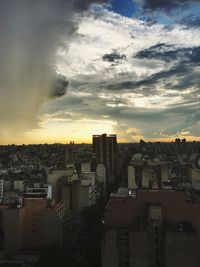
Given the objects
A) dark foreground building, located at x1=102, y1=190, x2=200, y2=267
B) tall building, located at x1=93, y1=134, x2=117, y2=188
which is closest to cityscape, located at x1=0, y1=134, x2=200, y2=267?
dark foreground building, located at x1=102, y1=190, x2=200, y2=267

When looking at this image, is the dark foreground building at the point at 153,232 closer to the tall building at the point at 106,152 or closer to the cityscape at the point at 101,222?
the cityscape at the point at 101,222

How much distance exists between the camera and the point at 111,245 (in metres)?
17.7

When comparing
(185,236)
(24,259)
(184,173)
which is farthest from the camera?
(184,173)

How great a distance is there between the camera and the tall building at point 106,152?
69438 mm

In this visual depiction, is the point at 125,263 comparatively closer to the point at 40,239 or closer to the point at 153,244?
the point at 153,244

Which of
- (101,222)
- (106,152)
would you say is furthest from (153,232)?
(106,152)

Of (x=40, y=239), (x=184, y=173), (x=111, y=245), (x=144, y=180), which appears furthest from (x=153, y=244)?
(x=184, y=173)

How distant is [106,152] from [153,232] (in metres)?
53.4

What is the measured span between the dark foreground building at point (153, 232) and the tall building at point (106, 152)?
49.1m

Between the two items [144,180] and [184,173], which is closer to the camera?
[144,180]

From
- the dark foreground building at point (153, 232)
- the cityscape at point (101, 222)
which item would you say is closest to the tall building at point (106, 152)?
the cityscape at point (101, 222)

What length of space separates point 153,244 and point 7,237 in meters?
16.1

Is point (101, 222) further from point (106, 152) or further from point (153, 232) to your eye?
point (106, 152)

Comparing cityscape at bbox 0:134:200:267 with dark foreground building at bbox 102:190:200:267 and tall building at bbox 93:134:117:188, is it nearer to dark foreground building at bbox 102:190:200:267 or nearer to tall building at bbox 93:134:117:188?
dark foreground building at bbox 102:190:200:267
